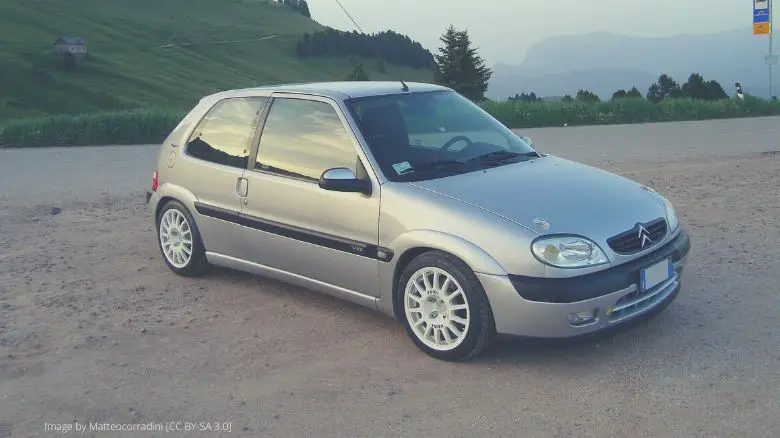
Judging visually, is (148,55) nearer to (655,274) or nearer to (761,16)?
(761,16)

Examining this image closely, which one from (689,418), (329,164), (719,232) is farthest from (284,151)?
(719,232)

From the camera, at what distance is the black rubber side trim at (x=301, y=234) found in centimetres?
515

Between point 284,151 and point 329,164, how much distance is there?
1.61 feet

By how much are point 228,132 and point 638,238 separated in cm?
322

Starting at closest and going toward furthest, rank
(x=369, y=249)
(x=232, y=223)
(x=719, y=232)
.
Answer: (x=369, y=249) < (x=232, y=223) < (x=719, y=232)

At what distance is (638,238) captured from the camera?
482 cm

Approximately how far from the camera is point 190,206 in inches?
260

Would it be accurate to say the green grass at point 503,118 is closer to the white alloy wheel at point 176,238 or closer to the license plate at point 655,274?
the white alloy wheel at point 176,238

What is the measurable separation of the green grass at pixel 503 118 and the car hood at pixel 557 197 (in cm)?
1718

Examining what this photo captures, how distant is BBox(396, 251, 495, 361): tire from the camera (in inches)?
184

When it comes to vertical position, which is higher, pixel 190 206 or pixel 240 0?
pixel 240 0

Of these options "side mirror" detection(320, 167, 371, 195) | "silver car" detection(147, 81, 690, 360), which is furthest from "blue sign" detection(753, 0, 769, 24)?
"side mirror" detection(320, 167, 371, 195)

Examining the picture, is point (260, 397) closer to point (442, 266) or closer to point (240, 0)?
point (442, 266)

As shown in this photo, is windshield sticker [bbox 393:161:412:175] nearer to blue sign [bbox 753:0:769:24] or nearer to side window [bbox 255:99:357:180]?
side window [bbox 255:99:357:180]
